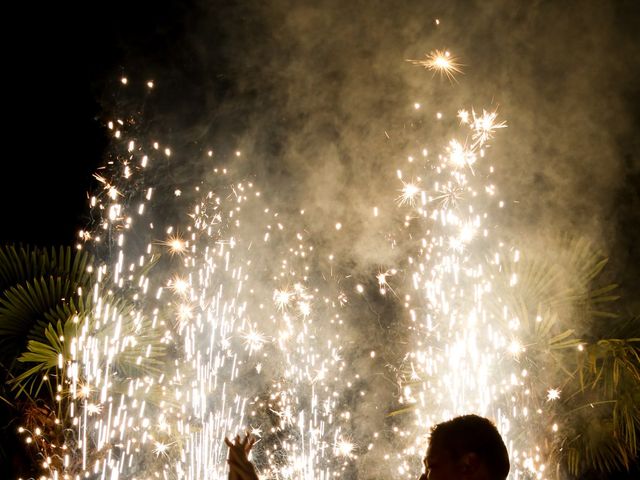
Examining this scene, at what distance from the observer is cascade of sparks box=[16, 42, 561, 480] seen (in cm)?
661

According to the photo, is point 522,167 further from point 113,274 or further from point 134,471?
point 134,471

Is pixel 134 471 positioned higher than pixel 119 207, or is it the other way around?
pixel 119 207

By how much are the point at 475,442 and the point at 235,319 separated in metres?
7.85

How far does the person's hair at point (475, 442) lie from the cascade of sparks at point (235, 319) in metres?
4.91

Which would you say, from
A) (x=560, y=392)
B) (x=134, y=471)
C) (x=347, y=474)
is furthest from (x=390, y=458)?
(x=560, y=392)

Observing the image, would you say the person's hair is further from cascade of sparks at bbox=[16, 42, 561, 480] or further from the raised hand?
cascade of sparks at bbox=[16, 42, 561, 480]

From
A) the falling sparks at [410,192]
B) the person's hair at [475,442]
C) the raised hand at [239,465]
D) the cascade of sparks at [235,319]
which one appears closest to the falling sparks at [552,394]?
the cascade of sparks at [235,319]

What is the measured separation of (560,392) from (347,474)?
8.20 metres

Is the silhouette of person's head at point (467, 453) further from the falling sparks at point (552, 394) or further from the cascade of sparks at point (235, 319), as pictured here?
the falling sparks at point (552, 394)

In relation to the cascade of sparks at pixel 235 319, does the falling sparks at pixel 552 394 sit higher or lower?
lower

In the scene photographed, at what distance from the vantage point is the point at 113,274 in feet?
23.9

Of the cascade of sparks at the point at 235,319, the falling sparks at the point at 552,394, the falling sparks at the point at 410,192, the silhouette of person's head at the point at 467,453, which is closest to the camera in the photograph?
the silhouette of person's head at the point at 467,453

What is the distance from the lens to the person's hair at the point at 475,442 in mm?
1886

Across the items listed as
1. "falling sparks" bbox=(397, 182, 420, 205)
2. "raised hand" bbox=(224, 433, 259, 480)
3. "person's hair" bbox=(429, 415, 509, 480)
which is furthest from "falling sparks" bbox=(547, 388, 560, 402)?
"raised hand" bbox=(224, 433, 259, 480)
